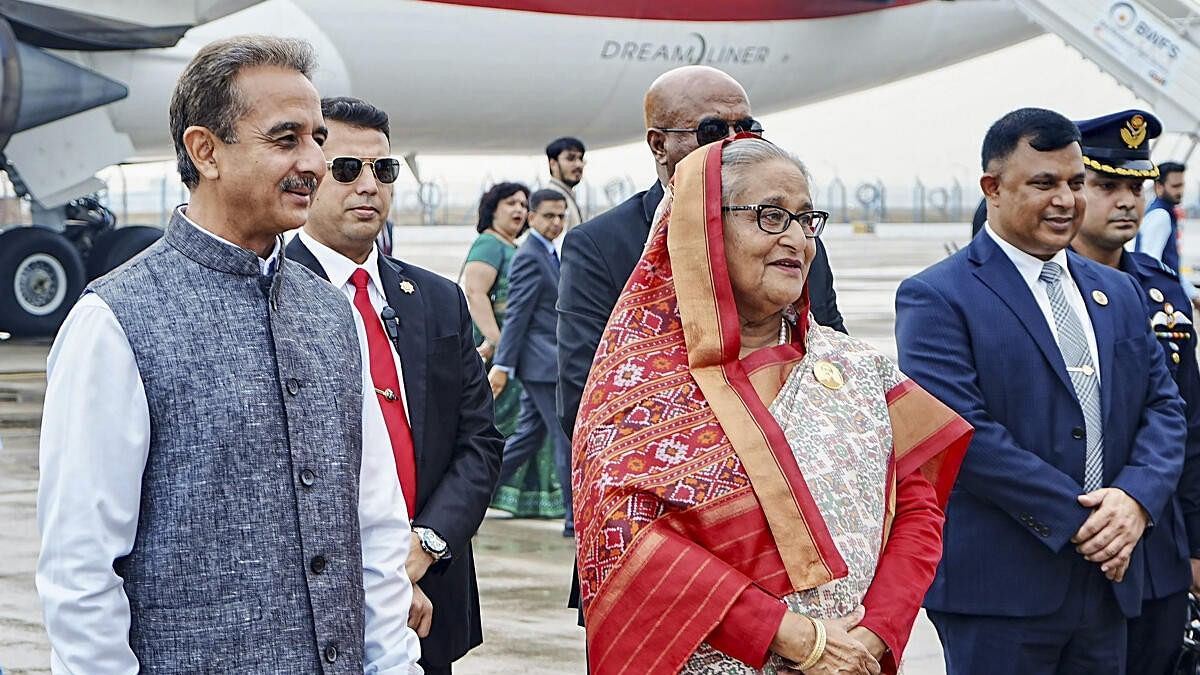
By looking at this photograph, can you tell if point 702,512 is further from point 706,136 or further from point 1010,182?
point 1010,182

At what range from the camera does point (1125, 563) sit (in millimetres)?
3225

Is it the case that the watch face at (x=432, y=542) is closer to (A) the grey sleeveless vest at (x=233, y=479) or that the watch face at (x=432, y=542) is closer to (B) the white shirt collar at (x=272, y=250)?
(A) the grey sleeveless vest at (x=233, y=479)

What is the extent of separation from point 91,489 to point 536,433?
16.3ft

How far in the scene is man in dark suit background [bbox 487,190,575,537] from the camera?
6.73 m

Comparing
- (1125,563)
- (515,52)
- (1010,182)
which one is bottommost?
(1125,563)

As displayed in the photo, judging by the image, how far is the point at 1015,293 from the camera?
11.1ft

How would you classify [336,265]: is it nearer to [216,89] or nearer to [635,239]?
[635,239]

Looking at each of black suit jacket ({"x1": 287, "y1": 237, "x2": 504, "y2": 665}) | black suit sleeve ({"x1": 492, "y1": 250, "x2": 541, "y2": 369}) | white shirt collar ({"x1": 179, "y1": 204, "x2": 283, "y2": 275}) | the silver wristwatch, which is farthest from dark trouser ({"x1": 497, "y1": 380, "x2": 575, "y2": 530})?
white shirt collar ({"x1": 179, "y1": 204, "x2": 283, "y2": 275})

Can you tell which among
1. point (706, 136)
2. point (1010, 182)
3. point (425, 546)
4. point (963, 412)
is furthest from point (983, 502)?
point (425, 546)

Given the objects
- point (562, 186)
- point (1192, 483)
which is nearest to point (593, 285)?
point (1192, 483)

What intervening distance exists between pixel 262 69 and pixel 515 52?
1342 centimetres

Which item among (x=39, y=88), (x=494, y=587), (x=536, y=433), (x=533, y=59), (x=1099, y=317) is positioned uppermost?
(x=533, y=59)

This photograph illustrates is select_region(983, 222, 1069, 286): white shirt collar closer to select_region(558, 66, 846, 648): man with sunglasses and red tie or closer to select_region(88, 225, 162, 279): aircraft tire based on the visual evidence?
select_region(558, 66, 846, 648): man with sunglasses and red tie

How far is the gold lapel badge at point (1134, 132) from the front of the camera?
12.7 ft
